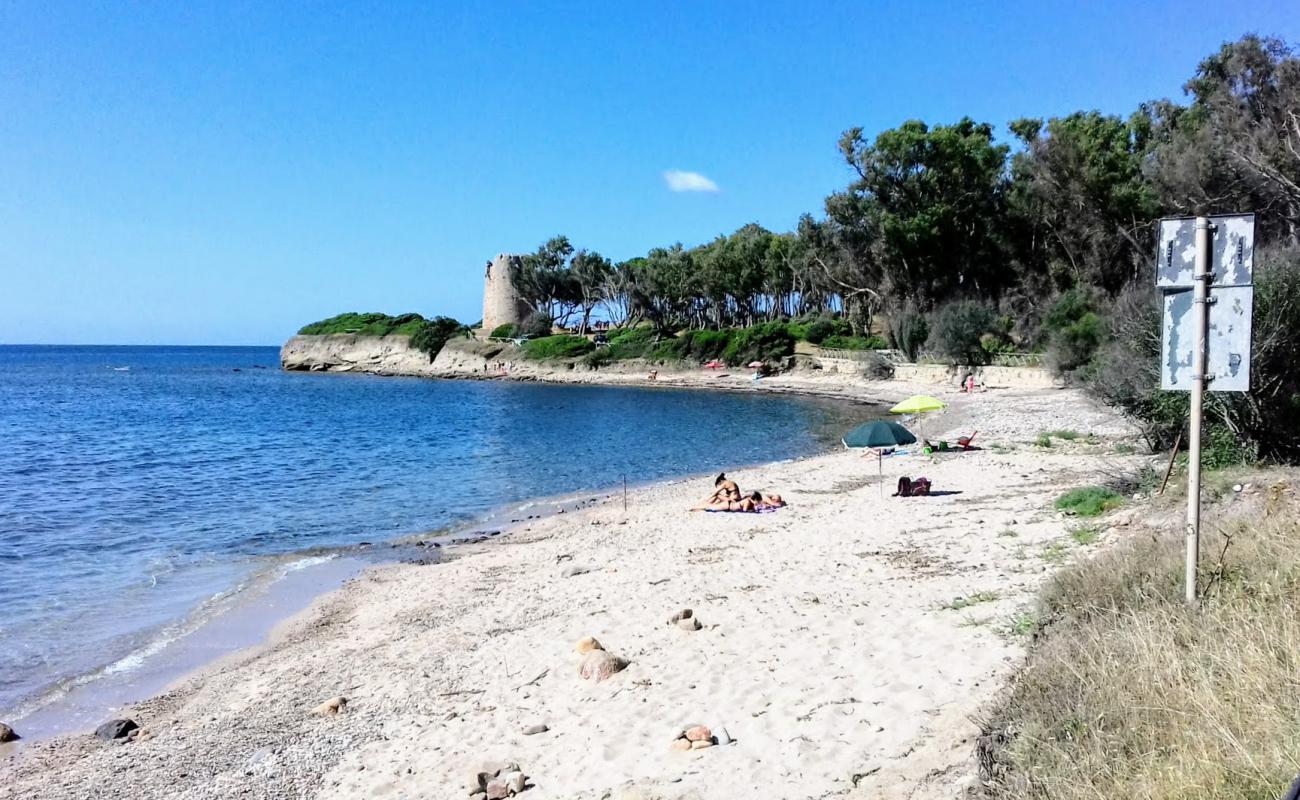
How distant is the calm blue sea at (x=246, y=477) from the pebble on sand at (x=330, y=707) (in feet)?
12.6

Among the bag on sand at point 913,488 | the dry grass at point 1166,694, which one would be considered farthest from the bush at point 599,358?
the dry grass at point 1166,694

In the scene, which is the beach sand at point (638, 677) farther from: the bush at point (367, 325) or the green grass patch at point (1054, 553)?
the bush at point (367, 325)

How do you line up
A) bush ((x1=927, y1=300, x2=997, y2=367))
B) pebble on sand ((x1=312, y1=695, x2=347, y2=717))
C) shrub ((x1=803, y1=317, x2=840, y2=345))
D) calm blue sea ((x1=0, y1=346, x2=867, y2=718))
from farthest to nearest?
shrub ((x1=803, y1=317, x2=840, y2=345)) < bush ((x1=927, y1=300, x2=997, y2=367)) < calm blue sea ((x1=0, y1=346, x2=867, y2=718)) < pebble on sand ((x1=312, y1=695, x2=347, y2=717))

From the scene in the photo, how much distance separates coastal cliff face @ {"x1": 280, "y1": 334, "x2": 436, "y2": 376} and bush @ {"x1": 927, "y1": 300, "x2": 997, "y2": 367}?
64526mm

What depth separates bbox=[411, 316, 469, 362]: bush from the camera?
103 meters

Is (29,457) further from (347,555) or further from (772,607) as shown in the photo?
(772,607)

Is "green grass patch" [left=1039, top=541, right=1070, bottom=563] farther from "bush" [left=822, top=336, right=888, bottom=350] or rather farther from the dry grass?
"bush" [left=822, top=336, right=888, bottom=350]

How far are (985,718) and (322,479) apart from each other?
79.2 feet

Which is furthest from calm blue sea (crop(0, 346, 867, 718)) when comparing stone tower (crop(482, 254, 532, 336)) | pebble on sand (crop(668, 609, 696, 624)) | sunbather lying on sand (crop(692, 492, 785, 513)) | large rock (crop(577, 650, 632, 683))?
stone tower (crop(482, 254, 532, 336))

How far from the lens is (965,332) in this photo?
5059 centimetres

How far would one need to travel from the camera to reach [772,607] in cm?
945

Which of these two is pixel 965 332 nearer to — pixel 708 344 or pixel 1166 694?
pixel 708 344

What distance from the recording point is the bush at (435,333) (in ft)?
337

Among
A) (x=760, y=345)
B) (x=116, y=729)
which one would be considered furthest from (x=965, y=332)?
(x=116, y=729)
